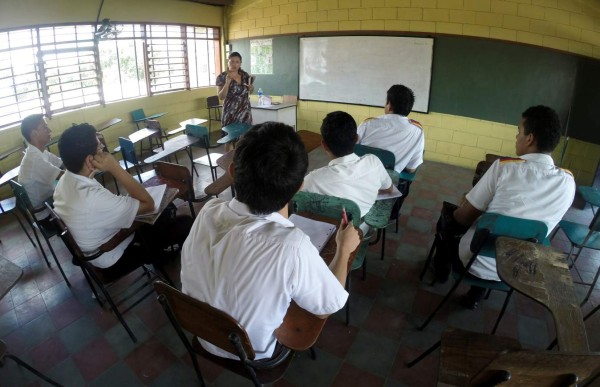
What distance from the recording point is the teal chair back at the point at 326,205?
167 cm

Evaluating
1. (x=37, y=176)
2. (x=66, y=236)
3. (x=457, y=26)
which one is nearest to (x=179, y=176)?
(x=66, y=236)

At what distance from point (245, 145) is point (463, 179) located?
14.1ft

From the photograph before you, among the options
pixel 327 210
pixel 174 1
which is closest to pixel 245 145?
pixel 327 210

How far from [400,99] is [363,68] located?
9.83ft

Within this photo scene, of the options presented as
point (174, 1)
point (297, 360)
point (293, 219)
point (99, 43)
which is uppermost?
point (174, 1)

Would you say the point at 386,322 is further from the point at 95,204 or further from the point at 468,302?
the point at 95,204

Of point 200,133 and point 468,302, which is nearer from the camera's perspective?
point 468,302

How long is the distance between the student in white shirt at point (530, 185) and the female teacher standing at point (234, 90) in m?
3.25

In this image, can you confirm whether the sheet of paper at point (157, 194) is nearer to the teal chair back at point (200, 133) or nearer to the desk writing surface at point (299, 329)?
the desk writing surface at point (299, 329)

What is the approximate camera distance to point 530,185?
5.59 feet

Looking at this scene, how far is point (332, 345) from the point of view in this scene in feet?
6.62

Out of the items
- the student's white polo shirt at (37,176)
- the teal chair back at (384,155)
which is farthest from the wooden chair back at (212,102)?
the teal chair back at (384,155)

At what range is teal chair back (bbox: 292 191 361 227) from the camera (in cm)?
167

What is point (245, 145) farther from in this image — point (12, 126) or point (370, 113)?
point (370, 113)
